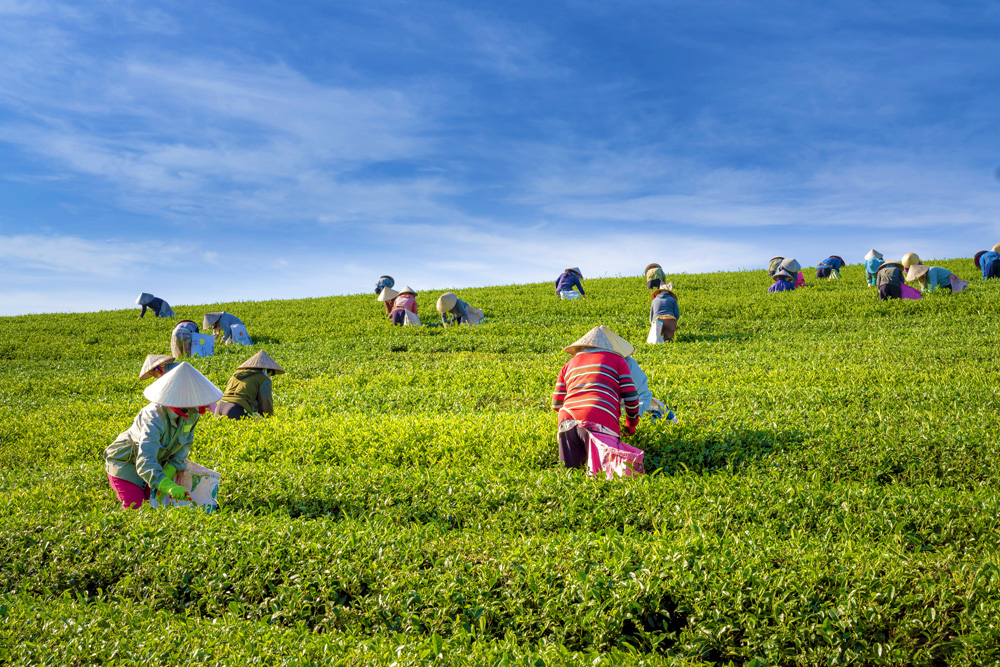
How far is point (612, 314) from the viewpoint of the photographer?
25.8 meters

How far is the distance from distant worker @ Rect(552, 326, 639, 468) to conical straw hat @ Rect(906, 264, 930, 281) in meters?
Result: 24.1

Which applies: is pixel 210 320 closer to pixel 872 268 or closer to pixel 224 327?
pixel 224 327

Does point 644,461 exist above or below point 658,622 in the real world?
above

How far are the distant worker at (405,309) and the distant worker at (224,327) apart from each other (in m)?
5.50

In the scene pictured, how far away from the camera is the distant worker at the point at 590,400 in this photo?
25.8 feet

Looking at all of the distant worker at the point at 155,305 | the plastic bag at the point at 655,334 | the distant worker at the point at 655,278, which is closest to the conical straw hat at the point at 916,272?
the distant worker at the point at 655,278

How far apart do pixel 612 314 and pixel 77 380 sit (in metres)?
18.0

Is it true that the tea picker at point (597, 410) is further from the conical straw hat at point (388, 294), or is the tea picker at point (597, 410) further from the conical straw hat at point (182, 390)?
the conical straw hat at point (388, 294)

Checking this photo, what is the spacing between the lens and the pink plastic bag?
7.53 m

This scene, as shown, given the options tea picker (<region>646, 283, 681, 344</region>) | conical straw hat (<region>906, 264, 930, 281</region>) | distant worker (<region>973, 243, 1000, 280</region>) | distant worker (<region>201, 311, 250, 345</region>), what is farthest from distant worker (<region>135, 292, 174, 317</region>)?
distant worker (<region>973, 243, 1000, 280</region>)

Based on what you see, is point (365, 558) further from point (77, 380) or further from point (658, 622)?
point (77, 380)

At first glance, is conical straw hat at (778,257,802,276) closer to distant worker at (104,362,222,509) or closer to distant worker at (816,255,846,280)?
distant worker at (816,255,846,280)

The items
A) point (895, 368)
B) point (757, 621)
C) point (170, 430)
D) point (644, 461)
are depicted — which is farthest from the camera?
point (895, 368)

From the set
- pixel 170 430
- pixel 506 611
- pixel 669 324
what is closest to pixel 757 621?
pixel 506 611
